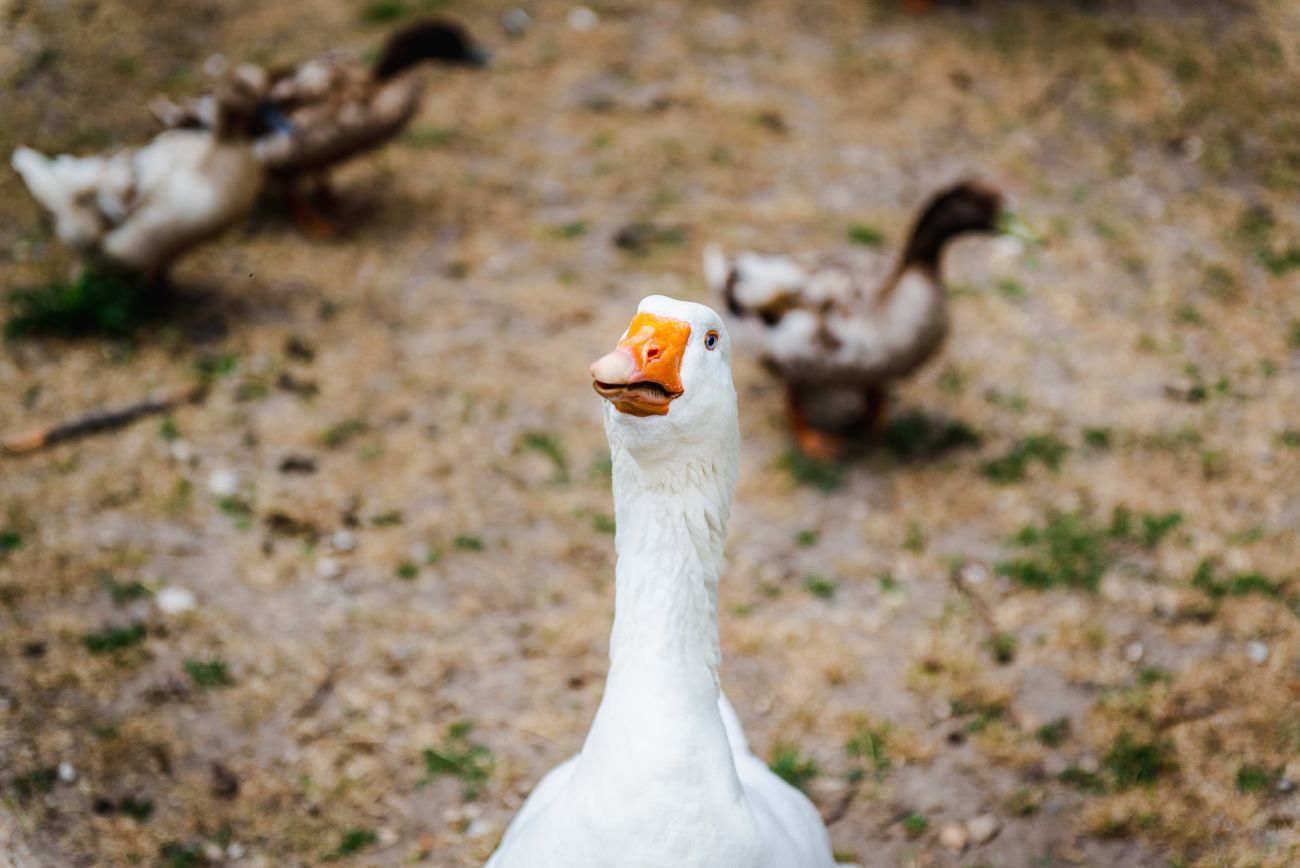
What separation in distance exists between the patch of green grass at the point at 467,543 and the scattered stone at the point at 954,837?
226cm

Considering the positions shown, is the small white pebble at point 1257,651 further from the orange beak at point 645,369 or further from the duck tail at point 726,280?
the orange beak at point 645,369

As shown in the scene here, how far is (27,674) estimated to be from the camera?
3.79 metres

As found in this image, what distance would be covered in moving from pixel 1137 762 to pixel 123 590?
3.98 metres

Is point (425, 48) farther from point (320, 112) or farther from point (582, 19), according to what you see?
point (582, 19)

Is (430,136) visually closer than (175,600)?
No

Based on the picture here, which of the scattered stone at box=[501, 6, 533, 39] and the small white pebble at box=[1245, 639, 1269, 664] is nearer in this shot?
the small white pebble at box=[1245, 639, 1269, 664]

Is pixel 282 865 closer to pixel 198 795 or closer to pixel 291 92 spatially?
pixel 198 795

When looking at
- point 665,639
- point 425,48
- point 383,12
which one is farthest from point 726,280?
point 383,12

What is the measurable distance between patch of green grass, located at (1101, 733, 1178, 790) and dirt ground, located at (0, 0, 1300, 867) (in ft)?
0.05

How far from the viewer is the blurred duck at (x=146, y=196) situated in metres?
5.41

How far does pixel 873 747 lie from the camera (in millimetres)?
3943

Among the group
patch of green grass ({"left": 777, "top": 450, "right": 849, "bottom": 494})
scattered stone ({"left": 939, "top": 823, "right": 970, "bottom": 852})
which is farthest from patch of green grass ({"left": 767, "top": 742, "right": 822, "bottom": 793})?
patch of green grass ({"left": 777, "top": 450, "right": 849, "bottom": 494})

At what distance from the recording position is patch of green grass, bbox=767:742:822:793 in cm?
382

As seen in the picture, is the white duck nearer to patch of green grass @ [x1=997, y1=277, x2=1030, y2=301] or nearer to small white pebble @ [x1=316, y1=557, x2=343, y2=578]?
small white pebble @ [x1=316, y1=557, x2=343, y2=578]
